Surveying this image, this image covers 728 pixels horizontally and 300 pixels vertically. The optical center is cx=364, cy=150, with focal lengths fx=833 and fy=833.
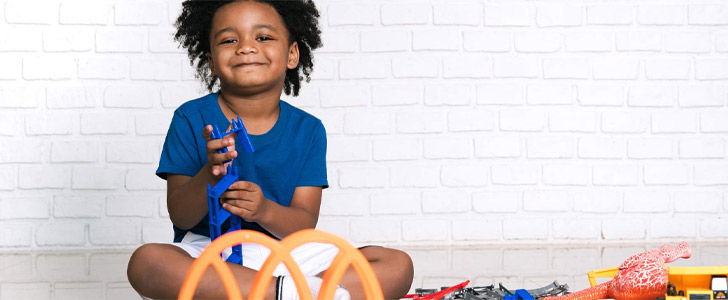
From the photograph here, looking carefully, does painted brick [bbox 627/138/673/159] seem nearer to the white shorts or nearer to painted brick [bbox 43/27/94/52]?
the white shorts

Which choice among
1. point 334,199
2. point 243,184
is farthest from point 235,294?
point 334,199

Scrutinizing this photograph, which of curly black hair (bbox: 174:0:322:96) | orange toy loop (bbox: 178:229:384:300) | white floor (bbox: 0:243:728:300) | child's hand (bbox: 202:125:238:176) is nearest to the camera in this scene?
orange toy loop (bbox: 178:229:384:300)

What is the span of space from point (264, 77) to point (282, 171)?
0.18m

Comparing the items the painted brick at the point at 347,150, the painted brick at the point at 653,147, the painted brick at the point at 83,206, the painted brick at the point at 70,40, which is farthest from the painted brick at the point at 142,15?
the painted brick at the point at 653,147

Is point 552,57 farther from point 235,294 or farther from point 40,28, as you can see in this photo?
point 235,294

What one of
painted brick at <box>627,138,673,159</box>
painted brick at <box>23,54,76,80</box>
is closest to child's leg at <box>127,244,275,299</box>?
painted brick at <box>23,54,76,80</box>

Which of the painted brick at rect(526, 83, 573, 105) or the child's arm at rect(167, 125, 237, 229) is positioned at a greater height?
the painted brick at rect(526, 83, 573, 105)

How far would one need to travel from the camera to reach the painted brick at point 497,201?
265 cm

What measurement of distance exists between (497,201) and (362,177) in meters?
0.44

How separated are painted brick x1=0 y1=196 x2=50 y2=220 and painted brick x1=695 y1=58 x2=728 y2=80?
210 centimetres

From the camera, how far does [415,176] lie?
8.60 ft

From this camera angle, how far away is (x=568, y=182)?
8.75 ft

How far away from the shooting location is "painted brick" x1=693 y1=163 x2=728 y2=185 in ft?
8.79

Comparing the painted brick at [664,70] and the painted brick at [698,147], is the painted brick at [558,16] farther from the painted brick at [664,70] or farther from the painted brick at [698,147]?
the painted brick at [698,147]
